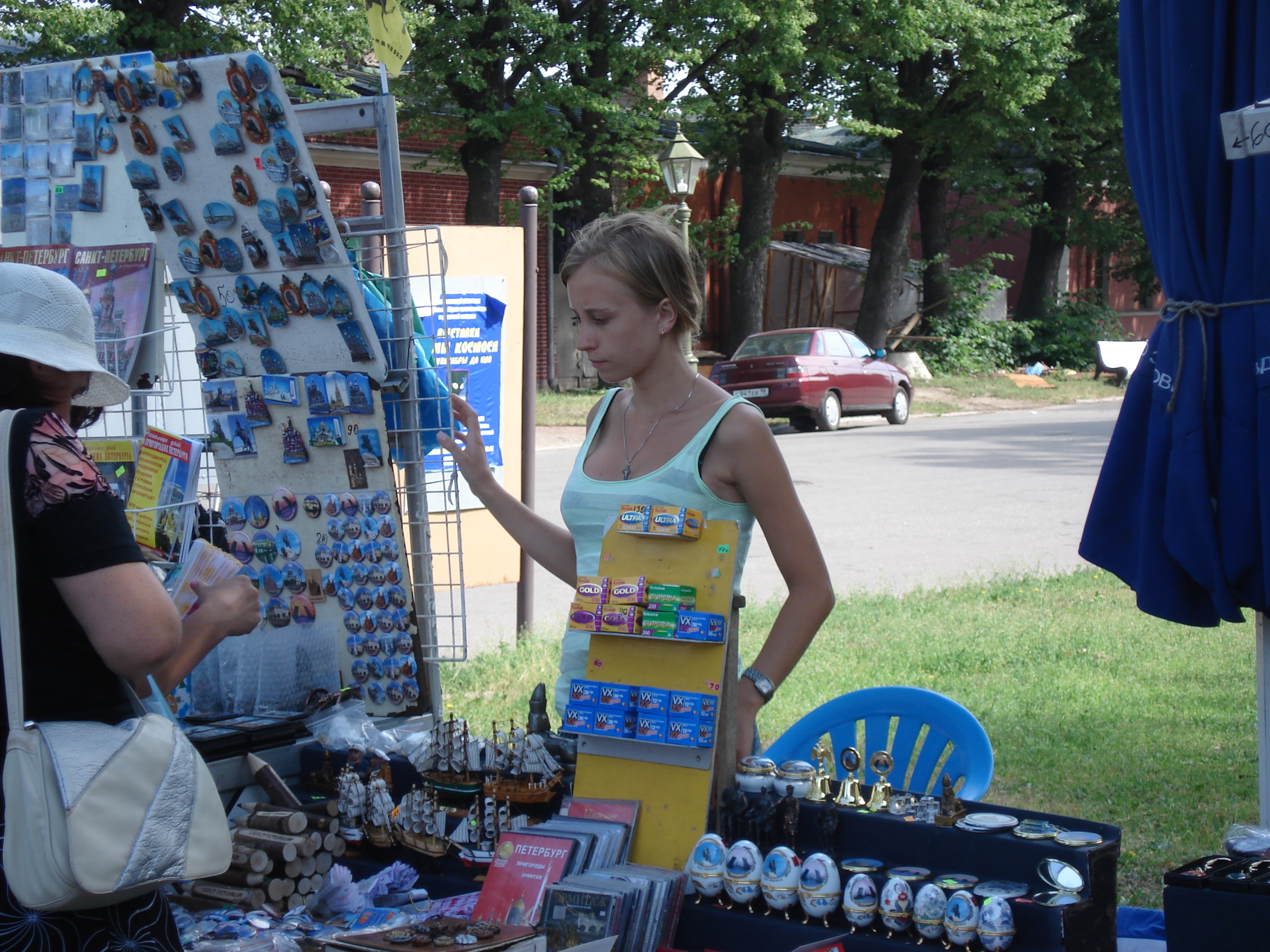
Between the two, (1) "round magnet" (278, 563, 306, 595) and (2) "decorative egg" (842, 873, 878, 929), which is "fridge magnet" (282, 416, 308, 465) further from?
(2) "decorative egg" (842, 873, 878, 929)

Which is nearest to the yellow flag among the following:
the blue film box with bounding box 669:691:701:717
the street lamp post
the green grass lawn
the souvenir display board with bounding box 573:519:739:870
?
the souvenir display board with bounding box 573:519:739:870

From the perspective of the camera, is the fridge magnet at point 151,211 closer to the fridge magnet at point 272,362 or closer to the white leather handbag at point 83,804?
the fridge magnet at point 272,362

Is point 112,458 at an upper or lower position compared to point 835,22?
lower

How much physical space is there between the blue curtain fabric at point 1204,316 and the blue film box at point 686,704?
962 mm

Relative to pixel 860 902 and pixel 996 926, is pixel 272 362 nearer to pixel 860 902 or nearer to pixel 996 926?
pixel 860 902


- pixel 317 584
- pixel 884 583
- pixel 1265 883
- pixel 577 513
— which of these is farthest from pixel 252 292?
pixel 884 583

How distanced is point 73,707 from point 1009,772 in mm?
3954

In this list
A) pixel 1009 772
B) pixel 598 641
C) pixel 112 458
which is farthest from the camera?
pixel 1009 772

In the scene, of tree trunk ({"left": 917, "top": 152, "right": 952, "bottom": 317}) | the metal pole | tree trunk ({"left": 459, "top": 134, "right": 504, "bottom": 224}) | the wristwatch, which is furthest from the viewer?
tree trunk ({"left": 917, "top": 152, "right": 952, "bottom": 317})

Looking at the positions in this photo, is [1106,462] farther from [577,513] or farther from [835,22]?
[835,22]

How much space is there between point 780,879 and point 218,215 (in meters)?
2.22

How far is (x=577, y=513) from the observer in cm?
256

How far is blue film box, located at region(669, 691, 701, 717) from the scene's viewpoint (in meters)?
2.11

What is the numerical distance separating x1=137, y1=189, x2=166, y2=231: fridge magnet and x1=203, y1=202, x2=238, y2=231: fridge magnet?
16cm
